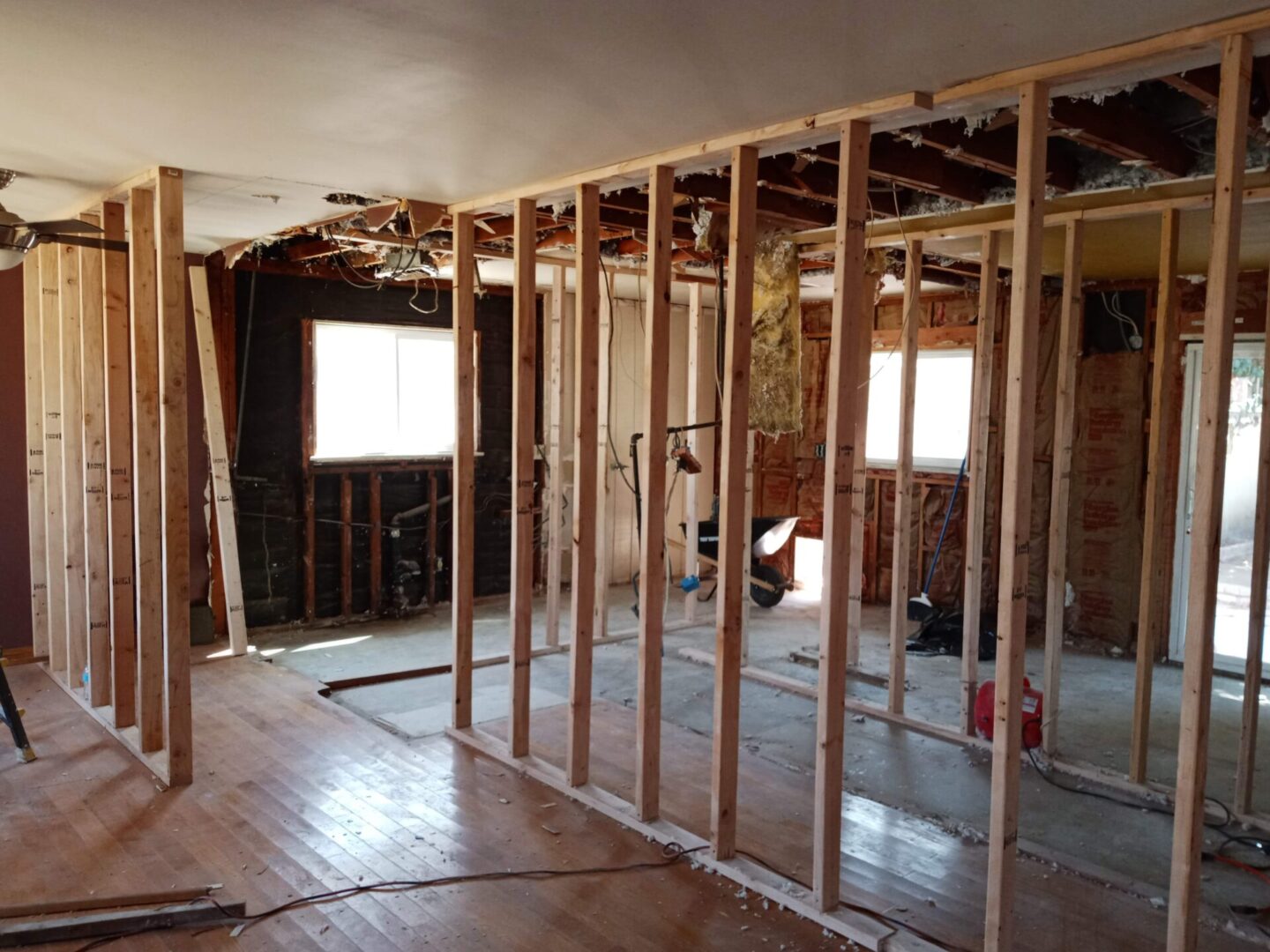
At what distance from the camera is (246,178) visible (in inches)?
152

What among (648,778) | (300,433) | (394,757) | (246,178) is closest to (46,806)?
(394,757)

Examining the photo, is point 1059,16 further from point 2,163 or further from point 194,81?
point 2,163

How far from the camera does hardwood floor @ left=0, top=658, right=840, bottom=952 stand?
9.24 ft

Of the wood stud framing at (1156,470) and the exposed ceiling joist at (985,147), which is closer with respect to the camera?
the exposed ceiling joist at (985,147)

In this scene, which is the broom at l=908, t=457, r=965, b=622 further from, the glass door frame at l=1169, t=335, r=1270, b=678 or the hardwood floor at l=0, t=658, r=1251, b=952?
the hardwood floor at l=0, t=658, r=1251, b=952

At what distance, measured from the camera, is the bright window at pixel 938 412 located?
7.52m

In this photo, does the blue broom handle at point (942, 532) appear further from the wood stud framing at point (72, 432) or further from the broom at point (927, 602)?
the wood stud framing at point (72, 432)

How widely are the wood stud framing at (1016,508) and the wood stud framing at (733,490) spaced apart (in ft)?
2.77

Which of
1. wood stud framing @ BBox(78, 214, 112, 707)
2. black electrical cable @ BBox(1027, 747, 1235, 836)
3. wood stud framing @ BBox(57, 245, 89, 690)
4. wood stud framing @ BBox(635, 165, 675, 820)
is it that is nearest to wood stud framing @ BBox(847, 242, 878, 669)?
black electrical cable @ BBox(1027, 747, 1235, 836)

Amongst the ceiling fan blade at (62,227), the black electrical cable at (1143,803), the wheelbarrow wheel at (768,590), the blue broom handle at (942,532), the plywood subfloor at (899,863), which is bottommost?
the black electrical cable at (1143,803)

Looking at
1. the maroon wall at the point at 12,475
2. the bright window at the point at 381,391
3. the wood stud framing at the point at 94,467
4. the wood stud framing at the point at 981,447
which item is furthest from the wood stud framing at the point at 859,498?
the maroon wall at the point at 12,475

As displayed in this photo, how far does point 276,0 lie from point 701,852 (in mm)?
2861

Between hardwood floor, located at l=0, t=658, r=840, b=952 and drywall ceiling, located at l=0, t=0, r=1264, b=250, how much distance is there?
2453mm

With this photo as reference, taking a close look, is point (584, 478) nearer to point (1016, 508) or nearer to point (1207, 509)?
point (1016, 508)
